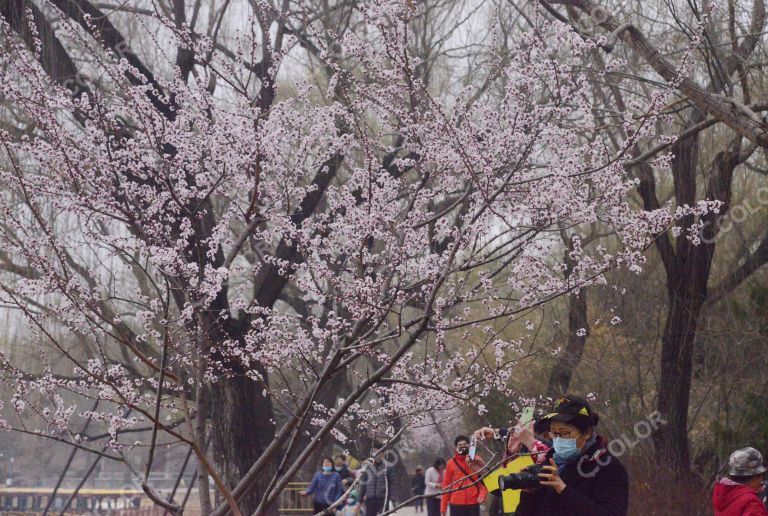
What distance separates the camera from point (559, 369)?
740 inches

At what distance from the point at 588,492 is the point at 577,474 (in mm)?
96

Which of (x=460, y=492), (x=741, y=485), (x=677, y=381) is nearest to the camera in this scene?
(x=741, y=485)

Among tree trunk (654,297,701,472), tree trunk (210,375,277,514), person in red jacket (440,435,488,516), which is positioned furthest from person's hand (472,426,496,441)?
tree trunk (654,297,701,472)

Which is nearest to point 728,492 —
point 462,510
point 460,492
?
point 460,492

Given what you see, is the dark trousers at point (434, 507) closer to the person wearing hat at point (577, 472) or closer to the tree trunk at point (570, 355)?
the tree trunk at point (570, 355)

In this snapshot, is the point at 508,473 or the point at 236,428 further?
the point at 236,428

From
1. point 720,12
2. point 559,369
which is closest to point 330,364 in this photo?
point 720,12

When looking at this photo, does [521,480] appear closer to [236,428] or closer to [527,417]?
[527,417]

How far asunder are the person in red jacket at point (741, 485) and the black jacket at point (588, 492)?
1.30m

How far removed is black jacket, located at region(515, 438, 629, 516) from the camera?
4.19 meters

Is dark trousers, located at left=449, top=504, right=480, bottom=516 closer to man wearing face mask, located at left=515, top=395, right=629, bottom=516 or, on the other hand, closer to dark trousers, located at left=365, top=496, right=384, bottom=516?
dark trousers, located at left=365, top=496, right=384, bottom=516

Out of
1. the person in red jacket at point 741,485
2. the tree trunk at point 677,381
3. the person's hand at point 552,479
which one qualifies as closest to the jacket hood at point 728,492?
the person in red jacket at point 741,485

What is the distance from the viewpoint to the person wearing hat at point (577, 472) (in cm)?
421

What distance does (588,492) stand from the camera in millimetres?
4355
